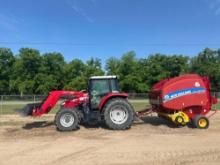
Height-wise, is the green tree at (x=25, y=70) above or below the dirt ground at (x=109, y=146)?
above

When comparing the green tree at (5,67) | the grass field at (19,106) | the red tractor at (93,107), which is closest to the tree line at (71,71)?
the green tree at (5,67)

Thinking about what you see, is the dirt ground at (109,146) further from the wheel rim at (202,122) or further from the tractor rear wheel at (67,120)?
the wheel rim at (202,122)

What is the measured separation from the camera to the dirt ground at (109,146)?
33.6 ft

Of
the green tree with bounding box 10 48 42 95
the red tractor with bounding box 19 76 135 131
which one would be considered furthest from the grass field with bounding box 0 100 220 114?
the green tree with bounding box 10 48 42 95

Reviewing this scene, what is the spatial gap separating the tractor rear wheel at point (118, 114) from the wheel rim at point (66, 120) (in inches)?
53.4

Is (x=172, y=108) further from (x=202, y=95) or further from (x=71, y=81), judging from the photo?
(x=71, y=81)

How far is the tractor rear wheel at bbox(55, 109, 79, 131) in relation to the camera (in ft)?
52.5

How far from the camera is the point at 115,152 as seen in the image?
11.3 metres

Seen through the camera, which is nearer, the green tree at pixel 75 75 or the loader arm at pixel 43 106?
the loader arm at pixel 43 106

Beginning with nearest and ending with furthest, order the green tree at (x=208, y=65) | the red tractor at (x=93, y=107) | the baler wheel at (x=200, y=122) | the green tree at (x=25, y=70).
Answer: the red tractor at (x=93, y=107) → the baler wheel at (x=200, y=122) → the green tree at (x=25, y=70) → the green tree at (x=208, y=65)

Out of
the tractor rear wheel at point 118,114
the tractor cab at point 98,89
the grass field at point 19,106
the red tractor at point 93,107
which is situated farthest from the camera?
the grass field at point 19,106

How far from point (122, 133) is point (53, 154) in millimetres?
4794

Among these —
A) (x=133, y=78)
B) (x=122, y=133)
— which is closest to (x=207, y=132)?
(x=122, y=133)

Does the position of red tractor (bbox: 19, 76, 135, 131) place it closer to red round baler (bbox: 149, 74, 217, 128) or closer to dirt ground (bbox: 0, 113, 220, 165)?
dirt ground (bbox: 0, 113, 220, 165)
